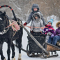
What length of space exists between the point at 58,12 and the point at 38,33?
19.7 meters

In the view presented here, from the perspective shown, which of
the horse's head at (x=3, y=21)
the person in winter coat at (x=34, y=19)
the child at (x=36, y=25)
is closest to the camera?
the horse's head at (x=3, y=21)

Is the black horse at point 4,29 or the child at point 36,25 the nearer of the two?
the black horse at point 4,29

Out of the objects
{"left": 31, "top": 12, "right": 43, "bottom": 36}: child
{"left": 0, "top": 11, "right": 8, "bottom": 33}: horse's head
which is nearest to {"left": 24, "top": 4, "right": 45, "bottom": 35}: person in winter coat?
{"left": 31, "top": 12, "right": 43, "bottom": 36}: child

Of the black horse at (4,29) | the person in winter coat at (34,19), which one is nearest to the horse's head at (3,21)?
the black horse at (4,29)

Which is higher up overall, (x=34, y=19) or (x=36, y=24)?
(x=34, y=19)

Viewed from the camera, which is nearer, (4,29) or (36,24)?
(4,29)

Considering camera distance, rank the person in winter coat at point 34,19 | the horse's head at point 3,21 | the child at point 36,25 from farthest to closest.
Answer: the child at point 36,25, the person in winter coat at point 34,19, the horse's head at point 3,21

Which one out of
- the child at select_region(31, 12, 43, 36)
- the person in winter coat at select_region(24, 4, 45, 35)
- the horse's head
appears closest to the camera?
the horse's head

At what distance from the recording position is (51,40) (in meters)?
5.76

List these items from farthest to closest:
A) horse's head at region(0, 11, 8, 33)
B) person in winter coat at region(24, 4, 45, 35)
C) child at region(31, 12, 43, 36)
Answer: child at region(31, 12, 43, 36)
person in winter coat at region(24, 4, 45, 35)
horse's head at region(0, 11, 8, 33)

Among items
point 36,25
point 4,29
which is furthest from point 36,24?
point 4,29

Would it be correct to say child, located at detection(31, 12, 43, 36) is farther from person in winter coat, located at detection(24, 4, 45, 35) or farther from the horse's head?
the horse's head

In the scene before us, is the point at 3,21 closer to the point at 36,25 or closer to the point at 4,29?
the point at 4,29

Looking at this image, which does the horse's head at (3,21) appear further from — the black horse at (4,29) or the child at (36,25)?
the child at (36,25)
